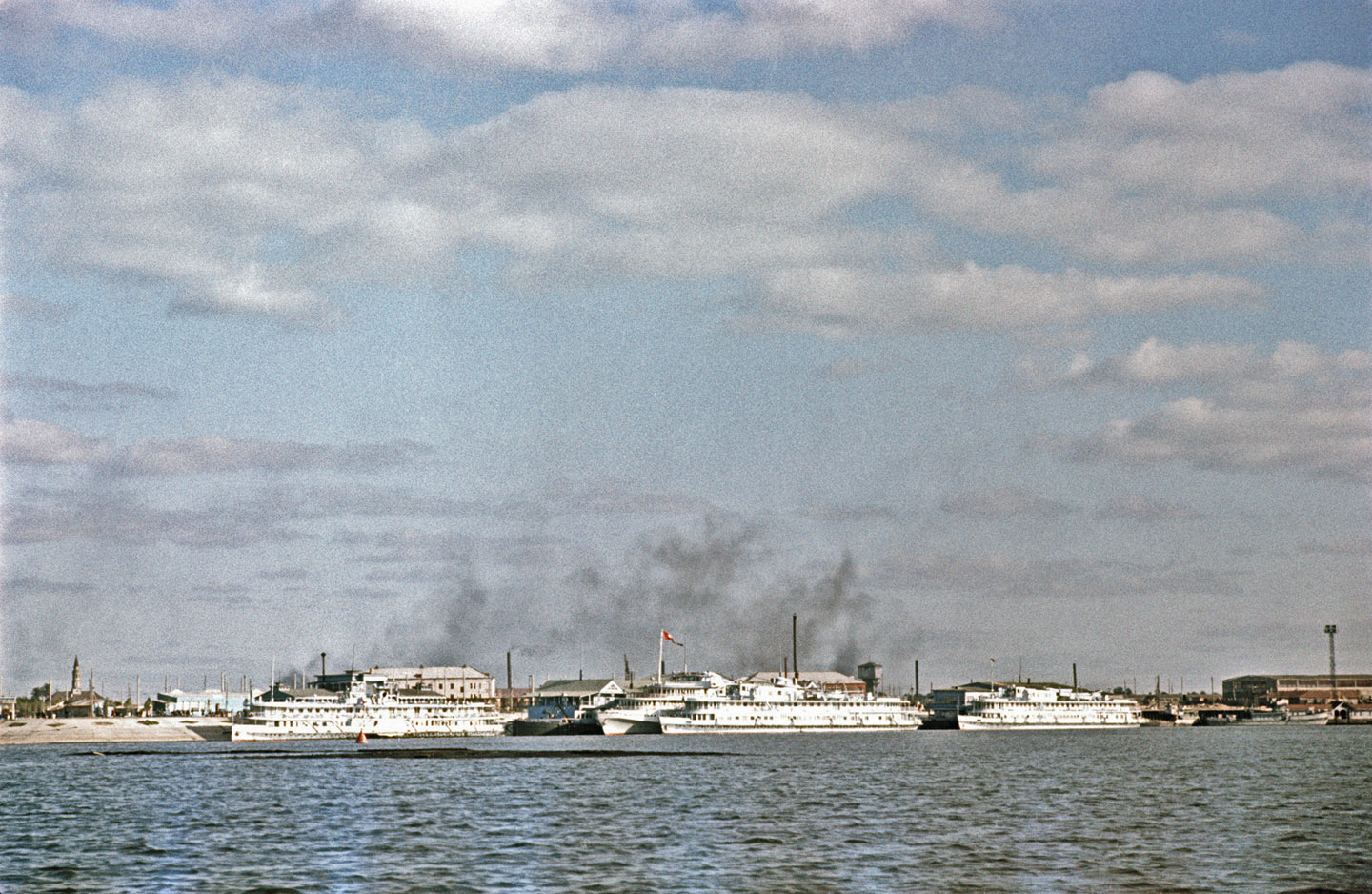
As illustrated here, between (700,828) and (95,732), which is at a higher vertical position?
(700,828)

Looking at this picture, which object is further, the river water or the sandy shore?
the sandy shore

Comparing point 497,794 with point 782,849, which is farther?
point 497,794

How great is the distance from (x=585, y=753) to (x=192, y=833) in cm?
8242

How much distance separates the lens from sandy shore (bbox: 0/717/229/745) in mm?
182000

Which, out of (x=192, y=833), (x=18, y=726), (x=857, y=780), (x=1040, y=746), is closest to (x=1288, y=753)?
(x=1040, y=746)

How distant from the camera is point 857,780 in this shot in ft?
271

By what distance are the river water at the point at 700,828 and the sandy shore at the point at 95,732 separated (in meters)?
85.6

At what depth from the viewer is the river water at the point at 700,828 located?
38.6 metres

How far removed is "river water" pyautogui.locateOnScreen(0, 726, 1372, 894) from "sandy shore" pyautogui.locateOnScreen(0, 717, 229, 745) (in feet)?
281

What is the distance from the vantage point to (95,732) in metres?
187

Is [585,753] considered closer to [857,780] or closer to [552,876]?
[857,780]

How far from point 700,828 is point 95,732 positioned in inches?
6176

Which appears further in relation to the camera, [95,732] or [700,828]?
[95,732]

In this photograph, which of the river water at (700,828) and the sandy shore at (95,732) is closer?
the river water at (700,828)
